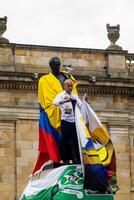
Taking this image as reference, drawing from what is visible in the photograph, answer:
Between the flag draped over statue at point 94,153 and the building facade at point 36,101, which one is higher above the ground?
the flag draped over statue at point 94,153

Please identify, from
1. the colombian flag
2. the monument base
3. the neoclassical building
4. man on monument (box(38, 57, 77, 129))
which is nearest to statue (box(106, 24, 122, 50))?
the neoclassical building

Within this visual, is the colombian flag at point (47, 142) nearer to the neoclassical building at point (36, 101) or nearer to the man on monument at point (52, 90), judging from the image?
the man on monument at point (52, 90)

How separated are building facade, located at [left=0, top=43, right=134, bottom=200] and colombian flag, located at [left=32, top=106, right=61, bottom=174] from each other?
14.8 m

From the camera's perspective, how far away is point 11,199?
89.5 feet

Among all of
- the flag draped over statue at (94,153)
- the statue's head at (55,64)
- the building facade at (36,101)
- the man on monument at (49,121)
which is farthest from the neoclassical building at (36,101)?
the flag draped over statue at (94,153)

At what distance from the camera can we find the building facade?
27.7m

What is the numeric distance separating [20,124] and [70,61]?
280cm

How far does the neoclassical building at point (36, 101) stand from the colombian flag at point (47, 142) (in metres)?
14.8

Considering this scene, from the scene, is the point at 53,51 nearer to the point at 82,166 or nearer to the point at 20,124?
the point at 20,124

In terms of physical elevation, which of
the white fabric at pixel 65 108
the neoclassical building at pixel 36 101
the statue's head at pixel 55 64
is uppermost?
the statue's head at pixel 55 64

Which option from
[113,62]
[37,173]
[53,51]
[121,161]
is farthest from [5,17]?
[37,173]

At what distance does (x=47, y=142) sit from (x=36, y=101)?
15861mm

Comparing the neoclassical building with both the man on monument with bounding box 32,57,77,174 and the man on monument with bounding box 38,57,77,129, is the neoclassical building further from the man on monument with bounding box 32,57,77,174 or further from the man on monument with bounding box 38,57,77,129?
the man on monument with bounding box 32,57,77,174

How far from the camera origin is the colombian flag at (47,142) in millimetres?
12375
